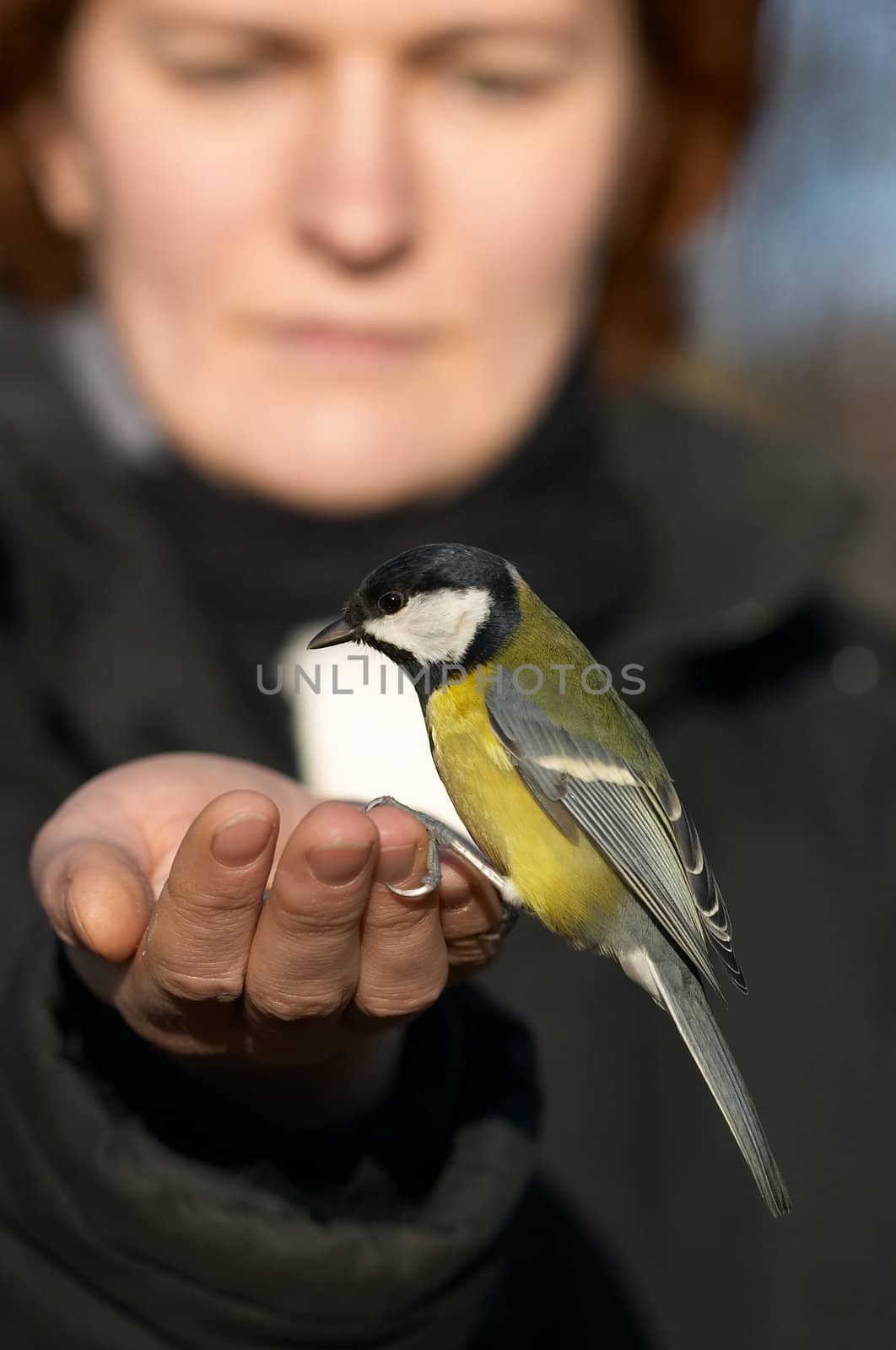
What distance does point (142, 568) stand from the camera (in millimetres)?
1333

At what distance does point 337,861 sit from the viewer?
1.93ft

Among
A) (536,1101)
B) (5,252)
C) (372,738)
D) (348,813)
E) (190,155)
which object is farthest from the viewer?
(5,252)

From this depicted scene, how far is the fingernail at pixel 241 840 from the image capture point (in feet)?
1.89

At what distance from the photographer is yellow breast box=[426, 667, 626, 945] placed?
0.82m

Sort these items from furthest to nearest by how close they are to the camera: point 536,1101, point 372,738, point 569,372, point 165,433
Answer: point 569,372 → point 165,433 → point 372,738 → point 536,1101

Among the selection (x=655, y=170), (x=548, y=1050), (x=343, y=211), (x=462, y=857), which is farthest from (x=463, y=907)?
(x=655, y=170)

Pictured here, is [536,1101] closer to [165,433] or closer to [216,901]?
[216,901]

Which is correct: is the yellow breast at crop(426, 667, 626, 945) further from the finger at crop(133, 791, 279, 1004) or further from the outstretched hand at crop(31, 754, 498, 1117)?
the finger at crop(133, 791, 279, 1004)

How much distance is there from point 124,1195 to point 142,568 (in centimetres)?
76

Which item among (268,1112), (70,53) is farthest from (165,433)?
(268,1112)

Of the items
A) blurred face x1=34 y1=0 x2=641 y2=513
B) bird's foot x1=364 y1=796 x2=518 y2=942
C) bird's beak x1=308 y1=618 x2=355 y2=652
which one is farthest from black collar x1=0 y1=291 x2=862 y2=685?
bird's foot x1=364 y1=796 x2=518 y2=942

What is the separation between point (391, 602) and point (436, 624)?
0.06 m

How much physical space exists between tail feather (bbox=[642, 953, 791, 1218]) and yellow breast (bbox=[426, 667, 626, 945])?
0.07 meters

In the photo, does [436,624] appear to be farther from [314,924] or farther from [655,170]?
[655,170]
